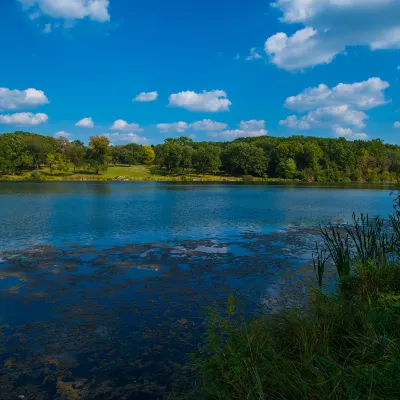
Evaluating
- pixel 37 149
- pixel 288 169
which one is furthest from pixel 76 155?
pixel 288 169

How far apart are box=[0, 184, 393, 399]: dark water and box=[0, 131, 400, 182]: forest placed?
103m

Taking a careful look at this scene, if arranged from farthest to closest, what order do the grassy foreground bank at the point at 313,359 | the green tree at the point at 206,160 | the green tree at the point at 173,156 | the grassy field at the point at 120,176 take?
the green tree at the point at 206,160 → the green tree at the point at 173,156 → the grassy field at the point at 120,176 → the grassy foreground bank at the point at 313,359

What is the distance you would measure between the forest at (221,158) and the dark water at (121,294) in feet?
337

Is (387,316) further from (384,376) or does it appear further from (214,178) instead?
(214,178)

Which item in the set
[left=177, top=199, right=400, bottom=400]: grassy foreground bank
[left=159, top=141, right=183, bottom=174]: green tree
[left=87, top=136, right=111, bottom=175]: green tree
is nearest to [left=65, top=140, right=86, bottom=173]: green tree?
[left=87, top=136, right=111, bottom=175]: green tree

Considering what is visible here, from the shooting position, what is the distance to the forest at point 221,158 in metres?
116

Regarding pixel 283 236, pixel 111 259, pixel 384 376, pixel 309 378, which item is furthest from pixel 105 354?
pixel 283 236

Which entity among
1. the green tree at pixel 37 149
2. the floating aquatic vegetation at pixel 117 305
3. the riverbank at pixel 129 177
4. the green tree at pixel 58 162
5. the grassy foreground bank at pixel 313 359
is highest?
the green tree at pixel 37 149

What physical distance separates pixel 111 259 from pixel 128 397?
9.89 metres

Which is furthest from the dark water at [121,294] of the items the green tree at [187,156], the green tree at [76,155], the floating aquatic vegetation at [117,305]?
the green tree at [187,156]

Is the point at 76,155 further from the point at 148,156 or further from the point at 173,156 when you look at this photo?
the point at 148,156

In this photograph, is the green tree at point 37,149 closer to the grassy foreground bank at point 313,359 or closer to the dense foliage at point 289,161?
the dense foliage at point 289,161

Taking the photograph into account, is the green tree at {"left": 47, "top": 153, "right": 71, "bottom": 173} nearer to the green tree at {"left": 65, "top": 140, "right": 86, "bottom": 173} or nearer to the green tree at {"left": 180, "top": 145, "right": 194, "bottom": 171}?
the green tree at {"left": 65, "top": 140, "right": 86, "bottom": 173}

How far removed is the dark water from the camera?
6.49 meters
